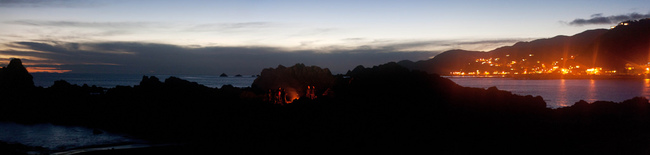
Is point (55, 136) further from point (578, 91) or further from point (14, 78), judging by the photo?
point (578, 91)

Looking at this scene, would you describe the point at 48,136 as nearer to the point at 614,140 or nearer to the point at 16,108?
the point at 16,108

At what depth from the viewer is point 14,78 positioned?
44750 millimetres

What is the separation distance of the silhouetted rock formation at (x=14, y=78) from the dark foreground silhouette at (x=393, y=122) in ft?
71.3

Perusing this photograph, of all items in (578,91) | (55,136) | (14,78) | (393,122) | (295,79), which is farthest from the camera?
(578,91)

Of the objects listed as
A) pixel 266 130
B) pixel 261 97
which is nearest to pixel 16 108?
pixel 261 97

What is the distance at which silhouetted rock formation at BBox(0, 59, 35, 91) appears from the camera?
4428 centimetres

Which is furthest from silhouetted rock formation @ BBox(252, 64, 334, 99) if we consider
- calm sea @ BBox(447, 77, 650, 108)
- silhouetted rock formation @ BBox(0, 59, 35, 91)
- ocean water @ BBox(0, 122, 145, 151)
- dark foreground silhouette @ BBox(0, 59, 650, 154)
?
calm sea @ BBox(447, 77, 650, 108)

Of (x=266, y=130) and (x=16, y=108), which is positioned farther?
(x=16, y=108)

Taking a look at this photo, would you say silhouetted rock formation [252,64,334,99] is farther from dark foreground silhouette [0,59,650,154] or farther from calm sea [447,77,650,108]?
calm sea [447,77,650,108]

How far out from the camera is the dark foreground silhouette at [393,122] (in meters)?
17.5

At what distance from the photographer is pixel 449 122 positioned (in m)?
20.1

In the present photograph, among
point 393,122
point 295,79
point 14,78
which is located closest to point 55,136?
point 295,79

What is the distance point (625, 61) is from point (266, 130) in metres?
175

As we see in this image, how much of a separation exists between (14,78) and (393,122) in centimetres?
4206
